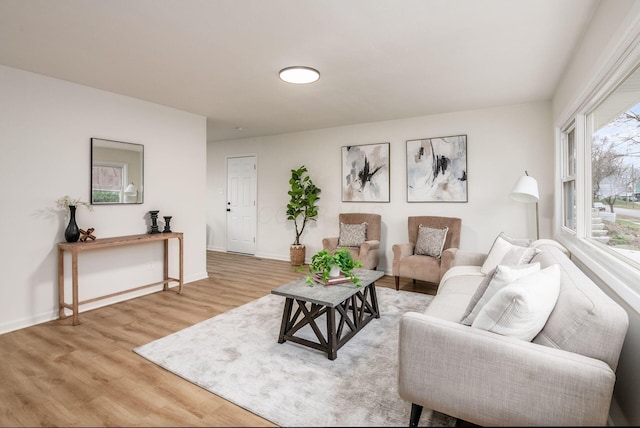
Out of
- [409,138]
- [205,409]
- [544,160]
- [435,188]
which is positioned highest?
[409,138]

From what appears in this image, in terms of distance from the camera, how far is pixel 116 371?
2160 mm

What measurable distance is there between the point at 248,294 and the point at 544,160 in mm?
4066

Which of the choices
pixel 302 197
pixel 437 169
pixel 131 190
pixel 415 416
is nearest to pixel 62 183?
pixel 131 190

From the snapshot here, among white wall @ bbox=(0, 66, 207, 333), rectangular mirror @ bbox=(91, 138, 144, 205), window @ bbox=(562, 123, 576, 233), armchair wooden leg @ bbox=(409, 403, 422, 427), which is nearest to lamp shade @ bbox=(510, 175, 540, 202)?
window @ bbox=(562, 123, 576, 233)

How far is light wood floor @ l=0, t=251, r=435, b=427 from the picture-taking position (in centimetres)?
171

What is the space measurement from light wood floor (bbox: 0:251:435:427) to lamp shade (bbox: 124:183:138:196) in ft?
4.17

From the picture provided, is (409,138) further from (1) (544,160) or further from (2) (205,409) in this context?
(2) (205,409)

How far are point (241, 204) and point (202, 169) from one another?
1900mm

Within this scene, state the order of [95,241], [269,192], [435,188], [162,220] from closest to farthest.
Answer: [95,241] → [162,220] → [435,188] → [269,192]

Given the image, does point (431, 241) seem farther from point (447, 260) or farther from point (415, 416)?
point (415, 416)

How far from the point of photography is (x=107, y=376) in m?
2.10

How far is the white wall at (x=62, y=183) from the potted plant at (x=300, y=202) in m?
1.86

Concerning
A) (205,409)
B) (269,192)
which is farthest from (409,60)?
(269,192)

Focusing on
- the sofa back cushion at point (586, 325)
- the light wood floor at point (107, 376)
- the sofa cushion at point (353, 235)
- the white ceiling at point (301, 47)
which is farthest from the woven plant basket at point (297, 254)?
the sofa back cushion at point (586, 325)
